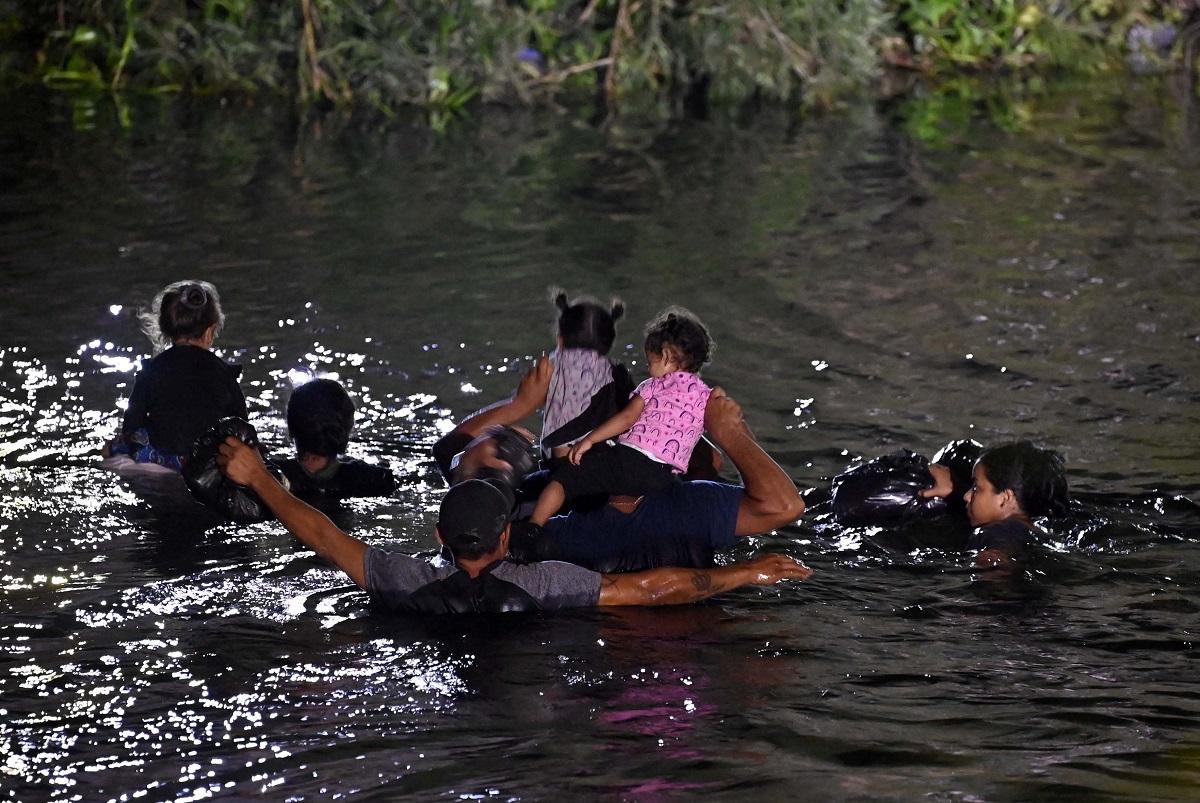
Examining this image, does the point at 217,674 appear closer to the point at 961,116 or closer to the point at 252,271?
the point at 252,271

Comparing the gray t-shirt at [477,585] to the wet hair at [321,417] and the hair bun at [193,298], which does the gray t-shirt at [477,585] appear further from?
the hair bun at [193,298]

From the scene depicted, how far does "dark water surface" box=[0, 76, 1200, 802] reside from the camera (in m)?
4.96

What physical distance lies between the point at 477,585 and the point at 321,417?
72.1 inches

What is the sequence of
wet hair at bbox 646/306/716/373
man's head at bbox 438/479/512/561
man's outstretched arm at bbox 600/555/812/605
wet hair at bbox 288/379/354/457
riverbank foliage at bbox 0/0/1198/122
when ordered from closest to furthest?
man's head at bbox 438/479/512/561 → man's outstretched arm at bbox 600/555/812/605 → wet hair at bbox 646/306/716/373 → wet hair at bbox 288/379/354/457 → riverbank foliage at bbox 0/0/1198/122

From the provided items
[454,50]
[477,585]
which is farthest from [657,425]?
[454,50]

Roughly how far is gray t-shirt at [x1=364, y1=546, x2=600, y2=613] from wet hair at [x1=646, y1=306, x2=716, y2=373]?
3.17 ft

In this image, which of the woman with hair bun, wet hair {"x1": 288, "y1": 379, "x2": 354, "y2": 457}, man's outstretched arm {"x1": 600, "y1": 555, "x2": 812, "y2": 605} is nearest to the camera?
man's outstretched arm {"x1": 600, "y1": 555, "x2": 812, "y2": 605}

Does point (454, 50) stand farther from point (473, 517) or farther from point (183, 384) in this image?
point (473, 517)

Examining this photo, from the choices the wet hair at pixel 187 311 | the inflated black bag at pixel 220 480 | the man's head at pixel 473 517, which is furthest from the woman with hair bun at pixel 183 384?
the man's head at pixel 473 517

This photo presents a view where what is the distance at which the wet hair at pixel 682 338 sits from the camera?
20.2ft

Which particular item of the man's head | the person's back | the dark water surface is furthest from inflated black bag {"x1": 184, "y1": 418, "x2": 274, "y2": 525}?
the person's back

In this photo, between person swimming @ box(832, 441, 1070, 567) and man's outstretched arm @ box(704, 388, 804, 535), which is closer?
man's outstretched arm @ box(704, 388, 804, 535)

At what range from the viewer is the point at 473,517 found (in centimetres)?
564

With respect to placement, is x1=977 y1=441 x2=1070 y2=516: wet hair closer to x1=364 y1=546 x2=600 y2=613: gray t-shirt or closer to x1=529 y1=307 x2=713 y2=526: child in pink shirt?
x1=529 y1=307 x2=713 y2=526: child in pink shirt
